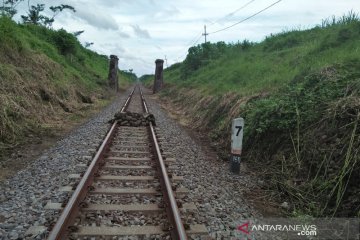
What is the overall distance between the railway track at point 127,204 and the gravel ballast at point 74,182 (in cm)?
20

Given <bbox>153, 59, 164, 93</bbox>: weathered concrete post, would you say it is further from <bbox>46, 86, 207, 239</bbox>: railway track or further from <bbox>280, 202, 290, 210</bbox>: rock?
<bbox>280, 202, 290, 210</bbox>: rock

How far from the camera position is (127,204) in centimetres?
437

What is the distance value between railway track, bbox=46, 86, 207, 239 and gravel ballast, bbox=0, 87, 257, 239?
0.20 m

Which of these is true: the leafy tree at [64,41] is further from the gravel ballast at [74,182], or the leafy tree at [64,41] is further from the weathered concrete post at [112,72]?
the gravel ballast at [74,182]

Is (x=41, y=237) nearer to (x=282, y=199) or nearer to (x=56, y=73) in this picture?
(x=282, y=199)

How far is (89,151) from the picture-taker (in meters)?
7.02

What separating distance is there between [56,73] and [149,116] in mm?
6138

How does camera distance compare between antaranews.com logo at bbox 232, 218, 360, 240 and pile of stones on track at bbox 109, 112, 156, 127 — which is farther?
pile of stones on track at bbox 109, 112, 156, 127

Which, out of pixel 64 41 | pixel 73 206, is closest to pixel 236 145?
pixel 73 206

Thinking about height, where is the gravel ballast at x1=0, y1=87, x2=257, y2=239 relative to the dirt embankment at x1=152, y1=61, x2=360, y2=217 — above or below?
below

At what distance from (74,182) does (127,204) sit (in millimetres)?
1239

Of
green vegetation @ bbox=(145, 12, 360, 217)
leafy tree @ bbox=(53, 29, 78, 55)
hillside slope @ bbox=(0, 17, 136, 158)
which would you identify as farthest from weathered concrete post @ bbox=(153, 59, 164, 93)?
green vegetation @ bbox=(145, 12, 360, 217)

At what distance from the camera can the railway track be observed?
3615 mm

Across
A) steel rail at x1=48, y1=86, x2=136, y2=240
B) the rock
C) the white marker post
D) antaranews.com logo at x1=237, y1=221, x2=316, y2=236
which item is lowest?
antaranews.com logo at x1=237, y1=221, x2=316, y2=236
